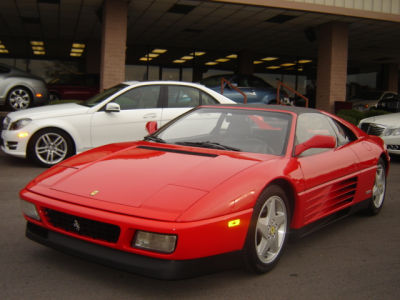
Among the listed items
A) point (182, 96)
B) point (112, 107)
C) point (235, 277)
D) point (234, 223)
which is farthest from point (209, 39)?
point (234, 223)

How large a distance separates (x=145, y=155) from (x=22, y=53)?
1061 inches

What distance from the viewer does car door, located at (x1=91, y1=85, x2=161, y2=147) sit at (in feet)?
26.2

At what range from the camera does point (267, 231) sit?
3.49 m

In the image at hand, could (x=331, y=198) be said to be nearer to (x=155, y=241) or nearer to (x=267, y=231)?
(x=267, y=231)

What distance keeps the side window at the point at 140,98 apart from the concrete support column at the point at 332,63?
1116 centimetres

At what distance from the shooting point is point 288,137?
13.3 feet

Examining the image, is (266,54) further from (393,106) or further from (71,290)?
(71,290)

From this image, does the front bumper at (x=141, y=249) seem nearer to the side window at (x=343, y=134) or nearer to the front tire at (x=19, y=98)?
the side window at (x=343, y=134)

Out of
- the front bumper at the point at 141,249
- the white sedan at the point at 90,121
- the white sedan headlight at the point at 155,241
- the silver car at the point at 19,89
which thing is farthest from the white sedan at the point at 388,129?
the silver car at the point at 19,89

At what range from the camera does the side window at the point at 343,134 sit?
4.79 metres

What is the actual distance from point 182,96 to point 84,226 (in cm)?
575

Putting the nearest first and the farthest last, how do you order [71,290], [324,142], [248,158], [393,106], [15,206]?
[71,290]
[248,158]
[324,142]
[15,206]
[393,106]

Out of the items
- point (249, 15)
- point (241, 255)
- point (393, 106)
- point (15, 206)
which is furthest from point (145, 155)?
point (393, 106)

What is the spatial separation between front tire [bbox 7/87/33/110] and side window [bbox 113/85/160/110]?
22.1ft
